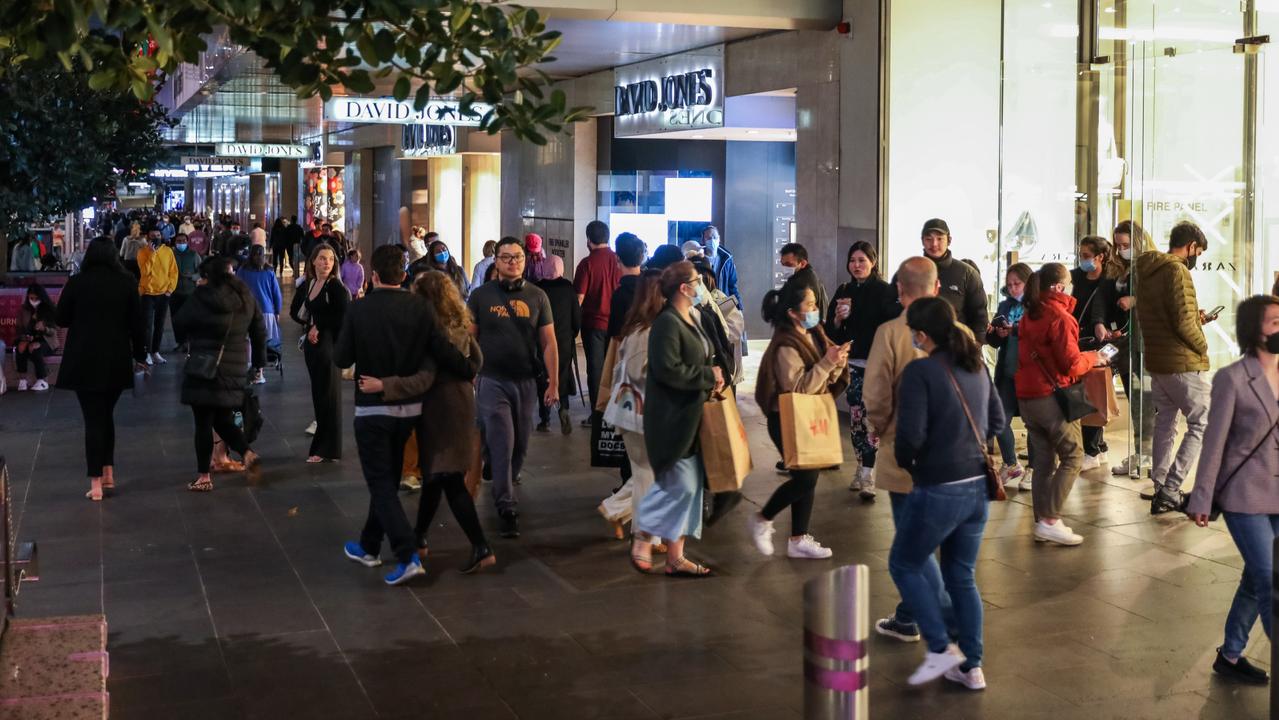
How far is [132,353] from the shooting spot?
9859 mm

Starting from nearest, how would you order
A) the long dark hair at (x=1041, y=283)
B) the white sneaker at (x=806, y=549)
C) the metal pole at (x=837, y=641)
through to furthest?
1. the metal pole at (x=837, y=641)
2. the white sneaker at (x=806, y=549)
3. the long dark hair at (x=1041, y=283)

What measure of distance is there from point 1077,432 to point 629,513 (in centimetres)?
273

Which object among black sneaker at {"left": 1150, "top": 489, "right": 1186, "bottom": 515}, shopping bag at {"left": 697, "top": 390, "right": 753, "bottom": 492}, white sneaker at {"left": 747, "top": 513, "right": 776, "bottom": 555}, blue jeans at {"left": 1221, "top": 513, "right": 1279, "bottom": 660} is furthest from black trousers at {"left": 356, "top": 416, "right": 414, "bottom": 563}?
black sneaker at {"left": 1150, "top": 489, "right": 1186, "bottom": 515}

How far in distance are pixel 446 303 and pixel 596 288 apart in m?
5.37

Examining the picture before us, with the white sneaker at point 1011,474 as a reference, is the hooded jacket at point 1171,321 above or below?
above

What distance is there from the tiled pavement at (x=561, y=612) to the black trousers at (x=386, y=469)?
0.26 metres

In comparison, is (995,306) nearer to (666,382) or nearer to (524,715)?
(666,382)

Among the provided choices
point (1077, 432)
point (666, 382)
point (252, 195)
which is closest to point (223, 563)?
point (666, 382)

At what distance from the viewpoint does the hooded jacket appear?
951 centimetres

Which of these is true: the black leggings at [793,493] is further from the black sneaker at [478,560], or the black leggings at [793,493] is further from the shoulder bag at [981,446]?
the shoulder bag at [981,446]

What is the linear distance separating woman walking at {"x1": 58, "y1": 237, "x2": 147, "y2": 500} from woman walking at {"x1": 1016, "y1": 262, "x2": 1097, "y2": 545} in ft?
19.2

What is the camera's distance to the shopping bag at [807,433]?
7594mm

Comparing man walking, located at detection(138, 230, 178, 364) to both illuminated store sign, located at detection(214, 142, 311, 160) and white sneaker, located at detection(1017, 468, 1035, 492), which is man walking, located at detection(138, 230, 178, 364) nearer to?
white sneaker, located at detection(1017, 468, 1035, 492)

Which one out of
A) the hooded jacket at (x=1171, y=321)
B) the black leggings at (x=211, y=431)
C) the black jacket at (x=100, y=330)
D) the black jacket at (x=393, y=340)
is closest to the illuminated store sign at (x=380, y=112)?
the black leggings at (x=211, y=431)
